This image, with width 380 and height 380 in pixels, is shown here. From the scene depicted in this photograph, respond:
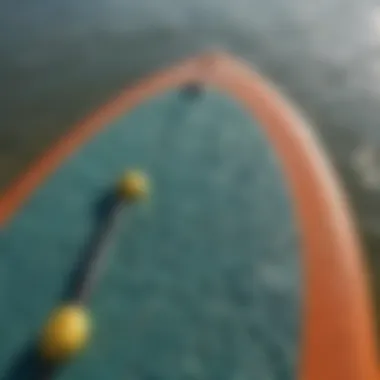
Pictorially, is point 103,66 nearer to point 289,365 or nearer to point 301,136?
point 301,136

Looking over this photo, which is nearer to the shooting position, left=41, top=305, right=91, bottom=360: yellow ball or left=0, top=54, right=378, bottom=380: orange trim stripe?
left=41, top=305, right=91, bottom=360: yellow ball

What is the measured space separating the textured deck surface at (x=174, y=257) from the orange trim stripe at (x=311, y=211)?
43mm

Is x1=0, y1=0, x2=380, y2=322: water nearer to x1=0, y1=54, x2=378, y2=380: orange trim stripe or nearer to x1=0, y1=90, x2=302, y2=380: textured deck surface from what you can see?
x1=0, y1=54, x2=378, y2=380: orange trim stripe

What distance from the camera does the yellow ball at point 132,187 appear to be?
2.23 metres

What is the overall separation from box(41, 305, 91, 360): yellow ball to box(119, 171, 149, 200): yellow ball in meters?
0.51

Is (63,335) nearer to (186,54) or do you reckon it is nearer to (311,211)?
(311,211)

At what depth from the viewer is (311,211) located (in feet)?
7.67

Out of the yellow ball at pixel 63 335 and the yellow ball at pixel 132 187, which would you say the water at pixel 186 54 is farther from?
the yellow ball at pixel 63 335

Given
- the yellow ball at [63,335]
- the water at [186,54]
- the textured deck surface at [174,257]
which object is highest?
the water at [186,54]

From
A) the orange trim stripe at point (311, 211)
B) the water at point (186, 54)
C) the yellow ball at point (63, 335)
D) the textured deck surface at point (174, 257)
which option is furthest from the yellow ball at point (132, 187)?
the water at point (186, 54)

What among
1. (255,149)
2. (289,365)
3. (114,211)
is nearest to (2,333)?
(114,211)

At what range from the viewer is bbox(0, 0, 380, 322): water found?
3221mm

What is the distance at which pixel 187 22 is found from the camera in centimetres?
389

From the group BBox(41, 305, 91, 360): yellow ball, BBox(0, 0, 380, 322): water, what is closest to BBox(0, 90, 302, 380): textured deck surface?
BBox(41, 305, 91, 360): yellow ball
